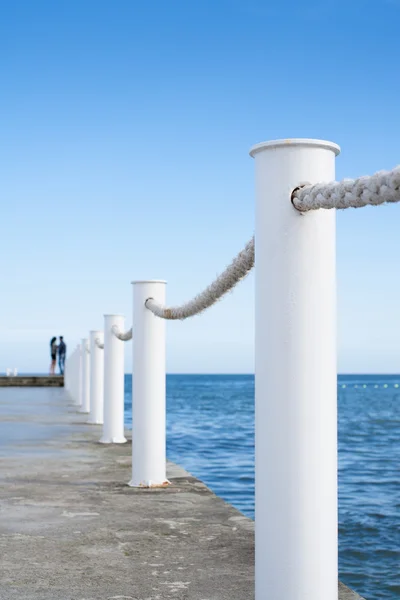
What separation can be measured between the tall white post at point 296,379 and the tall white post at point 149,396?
2838 mm

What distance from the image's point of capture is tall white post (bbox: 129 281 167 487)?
548cm

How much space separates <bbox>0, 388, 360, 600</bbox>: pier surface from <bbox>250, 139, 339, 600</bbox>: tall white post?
2.00 ft

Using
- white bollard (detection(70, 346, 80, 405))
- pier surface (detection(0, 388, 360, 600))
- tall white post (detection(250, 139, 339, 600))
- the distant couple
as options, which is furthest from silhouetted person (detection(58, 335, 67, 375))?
tall white post (detection(250, 139, 339, 600))

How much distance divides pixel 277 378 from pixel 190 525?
6.55 feet

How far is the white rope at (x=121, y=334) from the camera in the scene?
6989 mm

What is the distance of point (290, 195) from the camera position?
2615 millimetres

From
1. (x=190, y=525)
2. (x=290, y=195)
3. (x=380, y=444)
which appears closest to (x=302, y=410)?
(x=290, y=195)

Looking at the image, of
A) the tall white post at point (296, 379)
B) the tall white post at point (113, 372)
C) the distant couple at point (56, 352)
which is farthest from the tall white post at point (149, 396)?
the distant couple at point (56, 352)

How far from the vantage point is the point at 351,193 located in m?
2.30

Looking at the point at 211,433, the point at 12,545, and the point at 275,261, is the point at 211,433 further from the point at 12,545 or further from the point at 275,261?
the point at 275,261

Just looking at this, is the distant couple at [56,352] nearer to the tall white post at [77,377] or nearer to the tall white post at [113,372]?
the tall white post at [77,377]

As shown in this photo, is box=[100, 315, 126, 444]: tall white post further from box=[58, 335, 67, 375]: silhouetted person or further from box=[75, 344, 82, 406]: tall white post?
box=[58, 335, 67, 375]: silhouetted person

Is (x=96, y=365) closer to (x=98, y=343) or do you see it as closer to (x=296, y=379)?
(x=98, y=343)

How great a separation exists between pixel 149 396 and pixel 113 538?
153 cm
